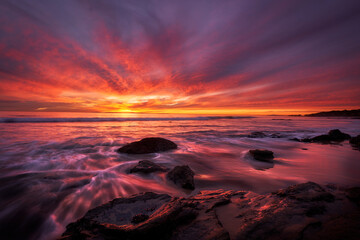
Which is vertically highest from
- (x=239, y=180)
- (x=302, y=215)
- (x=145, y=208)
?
(x=302, y=215)

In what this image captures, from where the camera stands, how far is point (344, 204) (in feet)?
5.32

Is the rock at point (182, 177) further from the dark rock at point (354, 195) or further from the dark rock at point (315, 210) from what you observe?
the dark rock at point (354, 195)

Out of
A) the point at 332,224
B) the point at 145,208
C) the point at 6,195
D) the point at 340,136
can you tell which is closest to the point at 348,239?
the point at 332,224

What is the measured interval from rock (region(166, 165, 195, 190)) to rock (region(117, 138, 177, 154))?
98.6 inches

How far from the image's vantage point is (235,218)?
5.25 feet

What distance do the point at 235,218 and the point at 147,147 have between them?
4.43 meters

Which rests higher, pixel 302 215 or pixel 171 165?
pixel 302 215

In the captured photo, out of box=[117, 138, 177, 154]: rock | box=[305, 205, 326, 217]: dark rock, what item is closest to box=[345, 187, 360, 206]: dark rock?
box=[305, 205, 326, 217]: dark rock

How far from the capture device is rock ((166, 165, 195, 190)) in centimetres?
285

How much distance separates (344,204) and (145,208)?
2343mm

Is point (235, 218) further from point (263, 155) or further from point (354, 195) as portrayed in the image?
point (263, 155)

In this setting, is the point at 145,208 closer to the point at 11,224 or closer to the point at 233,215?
the point at 233,215

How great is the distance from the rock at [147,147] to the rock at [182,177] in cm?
250

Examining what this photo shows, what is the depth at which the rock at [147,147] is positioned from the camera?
5.45 meters
